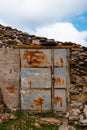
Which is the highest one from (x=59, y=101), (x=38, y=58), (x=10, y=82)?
(x=38, y=58)

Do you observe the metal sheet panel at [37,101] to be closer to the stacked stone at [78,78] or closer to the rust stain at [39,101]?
the rust stain at [39,101]

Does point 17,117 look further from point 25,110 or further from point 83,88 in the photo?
point 83,88

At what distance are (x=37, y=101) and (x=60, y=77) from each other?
900 mm

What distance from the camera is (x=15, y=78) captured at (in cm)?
1037

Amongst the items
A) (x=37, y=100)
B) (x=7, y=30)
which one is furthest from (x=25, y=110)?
(x=7, y=30)

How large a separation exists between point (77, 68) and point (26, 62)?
1.45m

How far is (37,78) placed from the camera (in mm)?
10320

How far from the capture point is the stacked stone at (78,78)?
10430 millimetres

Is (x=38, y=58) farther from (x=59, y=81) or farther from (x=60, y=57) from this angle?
(x=59, y=81)

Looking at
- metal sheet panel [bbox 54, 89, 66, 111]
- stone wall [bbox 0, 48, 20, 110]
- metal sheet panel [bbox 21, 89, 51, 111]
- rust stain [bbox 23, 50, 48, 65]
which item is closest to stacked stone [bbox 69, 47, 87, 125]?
metal sheet panel [bbox 54, 89, 66, 111]

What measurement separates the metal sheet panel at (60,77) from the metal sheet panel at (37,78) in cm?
19

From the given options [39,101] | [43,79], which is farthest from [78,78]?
[39,101]

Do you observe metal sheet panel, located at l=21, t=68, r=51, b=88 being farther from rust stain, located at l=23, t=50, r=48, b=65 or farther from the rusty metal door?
rust stain, located at l=23, t=50, r=48, b=65

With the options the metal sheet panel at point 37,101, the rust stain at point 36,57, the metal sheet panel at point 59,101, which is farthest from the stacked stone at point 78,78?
the rust stain at point 36,57
